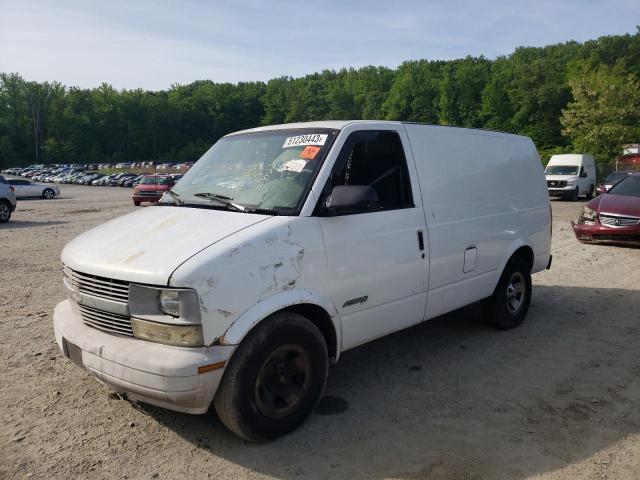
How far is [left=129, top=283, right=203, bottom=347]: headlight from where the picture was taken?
298 cm

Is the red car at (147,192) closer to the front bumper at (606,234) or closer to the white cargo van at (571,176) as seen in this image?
the white cargo van at (571,176)

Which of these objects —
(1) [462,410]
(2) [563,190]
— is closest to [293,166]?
(1) [462,410]

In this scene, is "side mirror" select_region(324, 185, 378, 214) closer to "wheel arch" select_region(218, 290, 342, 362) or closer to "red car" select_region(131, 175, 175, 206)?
"wheel arch" select_region(218, 290, 342, 362)

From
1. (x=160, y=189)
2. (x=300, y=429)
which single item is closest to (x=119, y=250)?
Result: (x=300, y=429)

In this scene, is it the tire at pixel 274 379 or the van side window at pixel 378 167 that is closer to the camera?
the tire at pixel 274 379

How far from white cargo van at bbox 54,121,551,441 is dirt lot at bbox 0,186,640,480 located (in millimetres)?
370

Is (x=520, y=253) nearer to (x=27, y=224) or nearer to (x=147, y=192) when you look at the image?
(x=27, y=224)

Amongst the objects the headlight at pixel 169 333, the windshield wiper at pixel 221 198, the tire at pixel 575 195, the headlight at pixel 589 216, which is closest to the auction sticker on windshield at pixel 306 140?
the windshield wiper at pixel 221 198

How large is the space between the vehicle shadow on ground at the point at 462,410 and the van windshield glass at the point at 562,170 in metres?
21.5

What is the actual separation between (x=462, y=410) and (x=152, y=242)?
246 centimetres

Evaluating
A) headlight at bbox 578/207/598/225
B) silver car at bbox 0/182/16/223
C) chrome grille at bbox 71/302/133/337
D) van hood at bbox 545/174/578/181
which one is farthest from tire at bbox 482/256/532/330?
van hood at bbox 545/174/578/181

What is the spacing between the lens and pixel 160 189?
24.9 meters

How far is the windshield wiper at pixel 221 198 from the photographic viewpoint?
12.1 ft

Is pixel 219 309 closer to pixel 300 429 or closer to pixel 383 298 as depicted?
pixel 300 429
